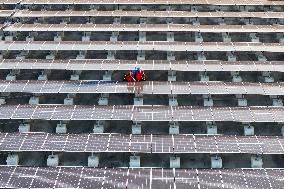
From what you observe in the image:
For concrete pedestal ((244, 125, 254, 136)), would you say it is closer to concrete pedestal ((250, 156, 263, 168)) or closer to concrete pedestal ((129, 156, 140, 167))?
concrete pedestal ((250, 156, 263, 168))

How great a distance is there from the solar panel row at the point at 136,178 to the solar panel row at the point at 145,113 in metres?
5.41

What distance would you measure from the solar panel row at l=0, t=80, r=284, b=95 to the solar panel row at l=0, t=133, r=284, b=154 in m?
5.98

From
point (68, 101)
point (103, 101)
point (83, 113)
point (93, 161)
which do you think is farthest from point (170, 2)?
point (93, 161)

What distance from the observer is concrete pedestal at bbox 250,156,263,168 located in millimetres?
32844

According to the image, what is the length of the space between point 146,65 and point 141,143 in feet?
38.3

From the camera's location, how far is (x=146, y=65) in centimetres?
4381

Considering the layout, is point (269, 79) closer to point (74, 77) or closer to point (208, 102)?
point (208, 102)

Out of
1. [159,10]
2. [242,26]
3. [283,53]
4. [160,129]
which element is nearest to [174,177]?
[160,129]

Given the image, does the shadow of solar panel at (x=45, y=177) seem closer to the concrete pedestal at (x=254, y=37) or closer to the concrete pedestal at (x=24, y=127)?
the concrete pedestal at (x=24, y=127)

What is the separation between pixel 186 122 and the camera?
36.2 metres

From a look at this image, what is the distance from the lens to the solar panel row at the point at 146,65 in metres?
43.2

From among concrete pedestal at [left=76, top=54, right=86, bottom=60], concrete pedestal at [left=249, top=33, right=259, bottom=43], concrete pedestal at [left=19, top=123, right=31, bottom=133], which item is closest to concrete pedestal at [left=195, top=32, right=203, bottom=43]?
concrete pedestal at [left=249, top=33, right=259, bottom=43]

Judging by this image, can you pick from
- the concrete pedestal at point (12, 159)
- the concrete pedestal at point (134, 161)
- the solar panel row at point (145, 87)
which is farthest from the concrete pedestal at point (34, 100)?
the concrete pedestal at point (134, 161)

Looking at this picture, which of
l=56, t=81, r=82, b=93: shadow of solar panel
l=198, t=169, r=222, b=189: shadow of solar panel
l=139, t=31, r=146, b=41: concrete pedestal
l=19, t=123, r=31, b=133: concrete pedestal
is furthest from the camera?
l=139, t=31, r=146, b=41: concrete pedestal
